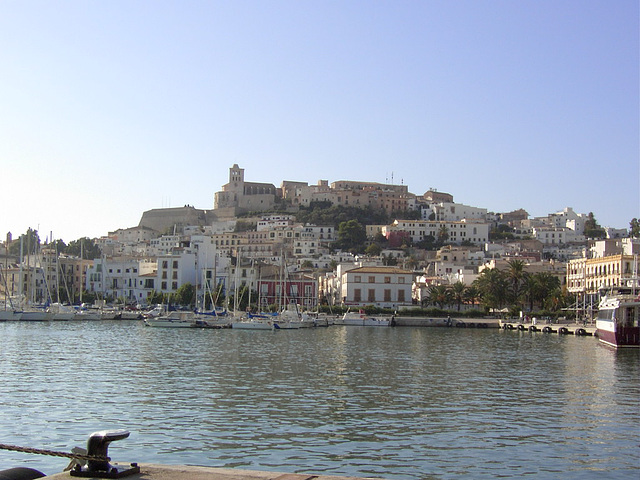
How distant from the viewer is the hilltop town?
9481 centimetres

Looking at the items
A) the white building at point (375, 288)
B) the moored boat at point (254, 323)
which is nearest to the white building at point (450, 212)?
the white building at point (375, 288)

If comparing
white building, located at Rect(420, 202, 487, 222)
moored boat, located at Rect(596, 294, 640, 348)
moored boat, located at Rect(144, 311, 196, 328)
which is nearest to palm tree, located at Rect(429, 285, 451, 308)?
moored boat, located at Rect(144, 311, 196, 328)

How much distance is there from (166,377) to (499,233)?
452ft

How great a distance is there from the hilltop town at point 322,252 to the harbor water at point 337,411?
43.2 metres

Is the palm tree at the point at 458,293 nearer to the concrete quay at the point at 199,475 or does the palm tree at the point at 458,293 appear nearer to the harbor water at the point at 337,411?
the harbor water at the point at 337,411

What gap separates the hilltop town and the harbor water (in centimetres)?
4323

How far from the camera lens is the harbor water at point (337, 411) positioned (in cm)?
1585

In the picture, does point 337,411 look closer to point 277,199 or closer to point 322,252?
point 322,252

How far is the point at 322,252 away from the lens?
144250 millimetres

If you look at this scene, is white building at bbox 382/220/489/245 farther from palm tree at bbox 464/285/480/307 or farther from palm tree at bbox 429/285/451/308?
palm tree at bbox 464/285/480/307

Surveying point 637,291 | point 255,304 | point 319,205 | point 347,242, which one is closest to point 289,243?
point 347,242

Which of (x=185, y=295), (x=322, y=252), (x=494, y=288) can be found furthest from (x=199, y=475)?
(x=322, y=252)

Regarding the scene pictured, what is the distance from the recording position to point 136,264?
4321 inches

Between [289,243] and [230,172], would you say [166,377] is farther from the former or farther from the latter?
[230,172]
